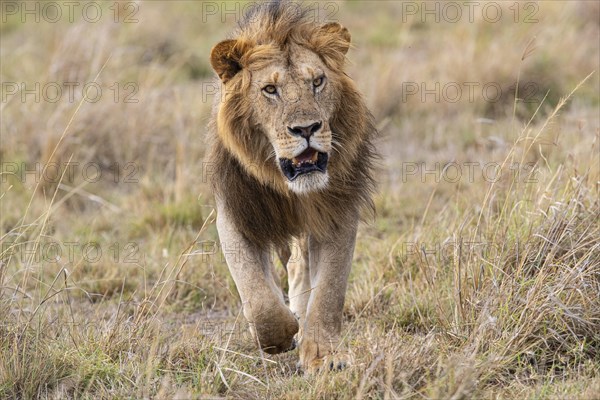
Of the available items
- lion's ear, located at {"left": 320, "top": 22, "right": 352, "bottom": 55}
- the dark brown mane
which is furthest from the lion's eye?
lion's ear, located at {"left": 320, "top": 22, "right": 352, "bottom": 55}

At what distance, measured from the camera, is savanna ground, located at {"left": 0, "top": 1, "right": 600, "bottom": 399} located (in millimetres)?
4465

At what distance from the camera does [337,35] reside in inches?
198

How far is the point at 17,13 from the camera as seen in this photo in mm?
12812

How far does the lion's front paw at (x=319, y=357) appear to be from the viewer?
4.62 m

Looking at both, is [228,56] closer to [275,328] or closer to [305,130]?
[305,130]

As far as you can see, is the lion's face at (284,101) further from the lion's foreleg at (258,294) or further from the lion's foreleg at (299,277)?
the lion's foreleg at (299,277)

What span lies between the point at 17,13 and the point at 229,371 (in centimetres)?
935

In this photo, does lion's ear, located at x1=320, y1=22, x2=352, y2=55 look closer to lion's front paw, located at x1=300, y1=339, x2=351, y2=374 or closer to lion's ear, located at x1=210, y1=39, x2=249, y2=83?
lion's ear, located at x1=210, y1=39, x2=249, y2=83

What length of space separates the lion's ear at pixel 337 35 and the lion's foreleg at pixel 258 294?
0.99 m

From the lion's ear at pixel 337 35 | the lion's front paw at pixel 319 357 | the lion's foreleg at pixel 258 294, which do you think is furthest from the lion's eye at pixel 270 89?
the lion's front paw at pixel 319 357

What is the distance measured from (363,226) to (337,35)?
223cm

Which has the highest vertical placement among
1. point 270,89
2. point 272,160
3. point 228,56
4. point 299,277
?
point 228,56

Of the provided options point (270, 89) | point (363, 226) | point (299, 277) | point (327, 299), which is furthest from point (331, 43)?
point (363, 226)

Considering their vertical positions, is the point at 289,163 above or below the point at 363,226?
above
